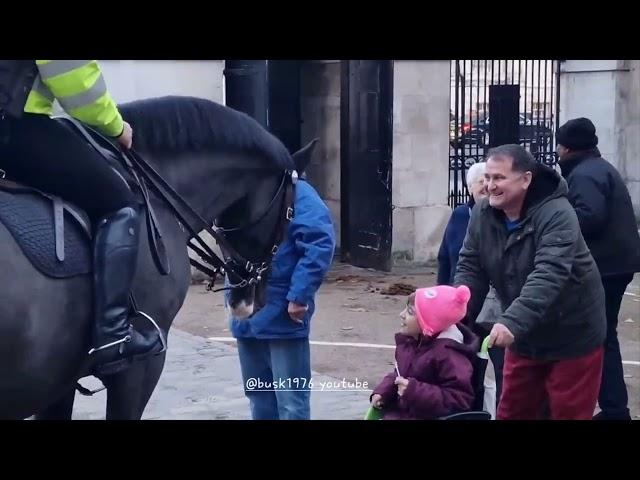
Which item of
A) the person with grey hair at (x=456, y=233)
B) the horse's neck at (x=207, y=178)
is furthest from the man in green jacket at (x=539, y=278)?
the horse's neck at (x=207, y=178)

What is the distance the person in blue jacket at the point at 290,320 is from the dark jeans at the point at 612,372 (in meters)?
1.81

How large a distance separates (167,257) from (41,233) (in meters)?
0.66

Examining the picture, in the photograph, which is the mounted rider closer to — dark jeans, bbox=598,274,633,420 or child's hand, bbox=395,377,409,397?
child's hand, bbox=395,377,409,397

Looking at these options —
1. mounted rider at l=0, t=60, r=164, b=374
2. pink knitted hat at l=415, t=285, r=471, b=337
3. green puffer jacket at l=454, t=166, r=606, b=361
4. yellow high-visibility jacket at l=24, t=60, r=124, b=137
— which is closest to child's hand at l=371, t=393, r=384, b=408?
pink knitted hat at l=415, t=285, r=471, b=337

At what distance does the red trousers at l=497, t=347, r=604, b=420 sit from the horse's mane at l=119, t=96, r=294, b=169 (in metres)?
1.45

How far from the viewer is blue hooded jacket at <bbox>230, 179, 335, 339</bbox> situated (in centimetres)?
525

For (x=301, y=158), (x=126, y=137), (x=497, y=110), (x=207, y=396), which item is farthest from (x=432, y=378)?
(x=497, y=110)

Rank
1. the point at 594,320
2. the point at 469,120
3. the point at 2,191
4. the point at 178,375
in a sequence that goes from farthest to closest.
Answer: the point at 469,120, the point at 178,375, the point at 594,320, the point at 2,191

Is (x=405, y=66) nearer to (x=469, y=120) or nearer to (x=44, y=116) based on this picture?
(x=469, y=120)

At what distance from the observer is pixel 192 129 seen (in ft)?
15.1

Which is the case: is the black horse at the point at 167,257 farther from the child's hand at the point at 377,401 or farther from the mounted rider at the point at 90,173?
the child's hand at the point at 377,401
